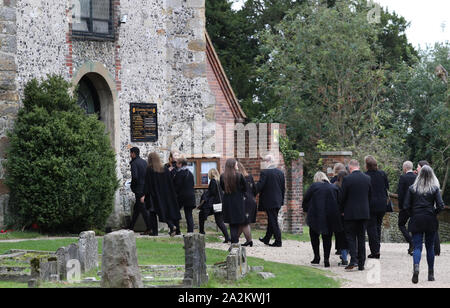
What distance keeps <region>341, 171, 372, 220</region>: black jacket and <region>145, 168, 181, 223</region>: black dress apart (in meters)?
4.22

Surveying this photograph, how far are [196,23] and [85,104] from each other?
142 inches

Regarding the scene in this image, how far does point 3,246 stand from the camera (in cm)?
1356

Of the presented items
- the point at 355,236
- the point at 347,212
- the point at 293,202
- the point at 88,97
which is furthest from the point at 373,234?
the point at 88,97

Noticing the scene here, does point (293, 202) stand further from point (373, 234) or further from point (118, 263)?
point (118, 263)

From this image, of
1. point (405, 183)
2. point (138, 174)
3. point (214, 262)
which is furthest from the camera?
point (138, 174)

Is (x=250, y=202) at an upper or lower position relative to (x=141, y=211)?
upper

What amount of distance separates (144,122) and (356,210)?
7.65 m

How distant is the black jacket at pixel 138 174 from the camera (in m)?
16.3

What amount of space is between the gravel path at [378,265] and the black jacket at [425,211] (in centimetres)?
79

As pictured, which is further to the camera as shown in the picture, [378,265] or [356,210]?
[378,265]

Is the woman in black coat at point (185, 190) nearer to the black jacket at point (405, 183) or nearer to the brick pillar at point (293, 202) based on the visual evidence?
the black jacket at point (405, 183)

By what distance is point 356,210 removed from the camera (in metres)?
12.6

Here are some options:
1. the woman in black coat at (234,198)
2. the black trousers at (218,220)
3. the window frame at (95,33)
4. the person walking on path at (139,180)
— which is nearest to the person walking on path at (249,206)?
the black trousers at (218,220)

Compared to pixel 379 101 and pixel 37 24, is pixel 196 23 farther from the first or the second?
pixel 379 101
